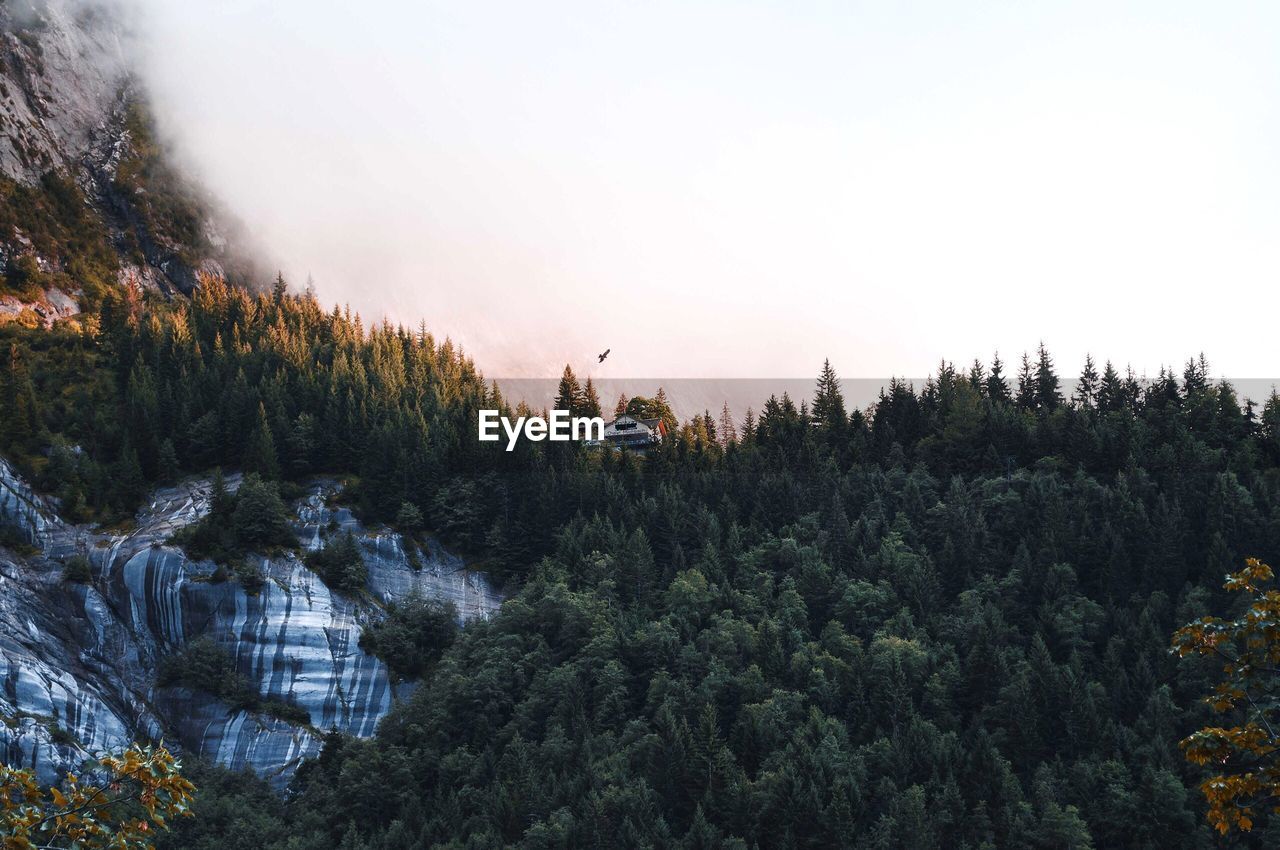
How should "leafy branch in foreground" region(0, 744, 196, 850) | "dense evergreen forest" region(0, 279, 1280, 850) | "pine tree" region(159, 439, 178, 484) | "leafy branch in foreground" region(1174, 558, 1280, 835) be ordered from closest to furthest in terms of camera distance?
"leafy branch in foreground" region(1174, 558, 1280, 835) → "leafy branch in foreground" region(0, 744, 196, 850) → "dense evergreen forest" region(0, 279, 1280, 850) → "pine tree" region(159, 439, 178, 484)

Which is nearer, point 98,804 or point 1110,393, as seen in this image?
point 98,804

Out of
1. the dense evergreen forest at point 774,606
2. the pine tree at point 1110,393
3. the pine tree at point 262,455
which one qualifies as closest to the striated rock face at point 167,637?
the dense evergreen forest at point 774,606

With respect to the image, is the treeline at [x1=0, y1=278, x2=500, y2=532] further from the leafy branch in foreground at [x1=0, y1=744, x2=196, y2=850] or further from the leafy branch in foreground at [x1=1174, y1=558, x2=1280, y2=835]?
the leafy branch in foreground at [x1=1174, y1=558, x2=1280, y2=835]

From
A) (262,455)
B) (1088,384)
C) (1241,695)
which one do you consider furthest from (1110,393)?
(1241,695)

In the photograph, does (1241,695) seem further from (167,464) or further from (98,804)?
(167,464)

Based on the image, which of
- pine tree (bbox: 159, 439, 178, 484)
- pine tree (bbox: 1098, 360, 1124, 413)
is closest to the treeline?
pine tree (bbox: 159, 439, 178, 484)

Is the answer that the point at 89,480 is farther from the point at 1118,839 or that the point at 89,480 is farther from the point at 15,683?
the point at 1118,839
